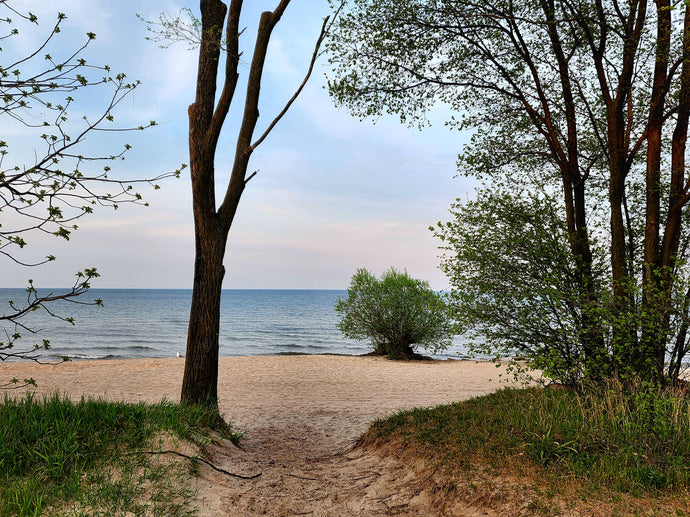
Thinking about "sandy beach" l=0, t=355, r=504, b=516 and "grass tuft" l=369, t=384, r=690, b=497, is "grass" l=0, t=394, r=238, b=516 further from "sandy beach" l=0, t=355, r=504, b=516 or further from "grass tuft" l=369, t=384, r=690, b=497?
"grass tuft" l=369, t=384, r=690, b=497

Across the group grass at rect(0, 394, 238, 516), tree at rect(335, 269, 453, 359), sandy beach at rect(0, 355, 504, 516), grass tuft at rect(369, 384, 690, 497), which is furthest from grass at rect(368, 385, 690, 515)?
tree at rect(335, 269, 453, 359)

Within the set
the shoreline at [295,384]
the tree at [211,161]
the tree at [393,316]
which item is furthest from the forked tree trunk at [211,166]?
the tree at [393,316]

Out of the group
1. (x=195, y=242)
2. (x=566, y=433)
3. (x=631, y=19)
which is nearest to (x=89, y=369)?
(x=195, y=242)

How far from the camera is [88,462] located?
465cm

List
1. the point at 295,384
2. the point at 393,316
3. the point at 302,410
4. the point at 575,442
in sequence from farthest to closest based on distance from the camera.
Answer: the point at 393,316 → the point at 295,384 → the point at 302,410 → the point at 575,442

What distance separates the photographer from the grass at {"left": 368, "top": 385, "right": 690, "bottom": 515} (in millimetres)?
4430

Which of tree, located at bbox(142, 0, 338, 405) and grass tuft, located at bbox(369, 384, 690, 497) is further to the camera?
tree, located at bbox(142, 0, 338, 405)

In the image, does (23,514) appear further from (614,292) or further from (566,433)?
(614,292)

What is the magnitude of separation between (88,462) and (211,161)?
4551 millimetres

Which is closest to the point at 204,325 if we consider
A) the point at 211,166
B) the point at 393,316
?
the point at 211,166

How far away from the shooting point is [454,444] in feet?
18.8

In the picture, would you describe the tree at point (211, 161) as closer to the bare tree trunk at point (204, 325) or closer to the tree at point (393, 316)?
the bare tree trunk at point (204, 325)

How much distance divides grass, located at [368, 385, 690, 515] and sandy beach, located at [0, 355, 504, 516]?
0.77 metres

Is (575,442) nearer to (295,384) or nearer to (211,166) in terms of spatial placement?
(211,166)
